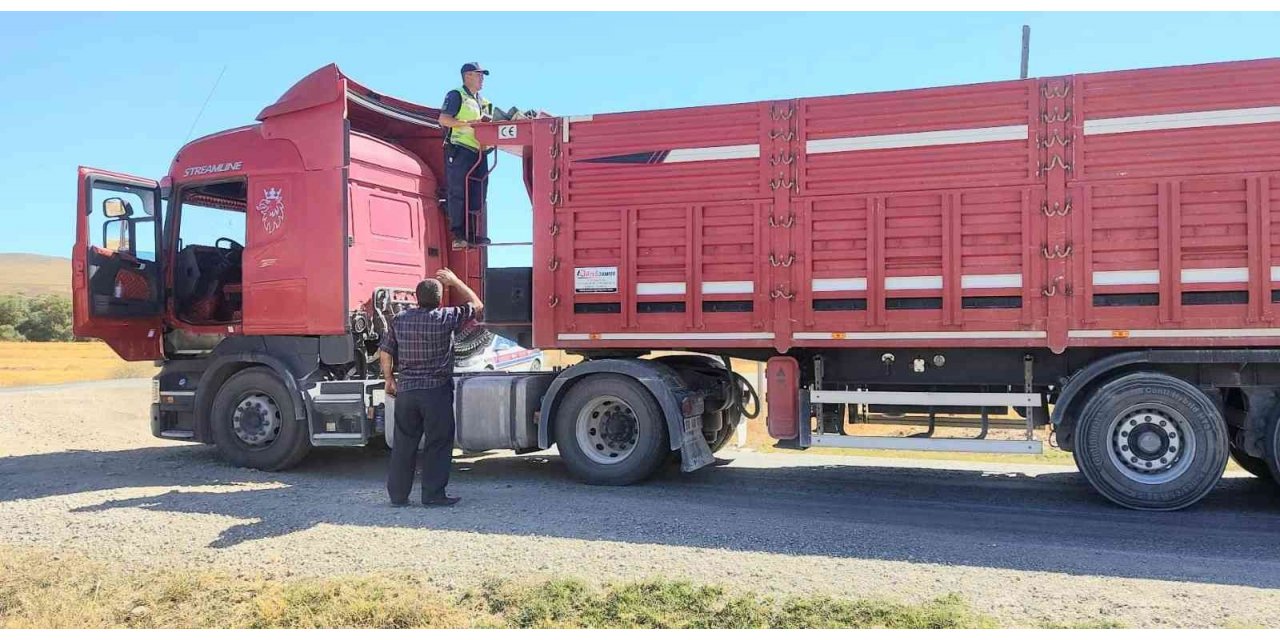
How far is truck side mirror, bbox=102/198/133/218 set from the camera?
8.77m

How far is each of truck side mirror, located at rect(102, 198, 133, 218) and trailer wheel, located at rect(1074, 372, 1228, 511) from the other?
899 centimetres

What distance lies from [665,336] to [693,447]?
100 cm

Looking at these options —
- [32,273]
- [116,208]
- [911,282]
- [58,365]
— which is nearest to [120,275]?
[116,208]

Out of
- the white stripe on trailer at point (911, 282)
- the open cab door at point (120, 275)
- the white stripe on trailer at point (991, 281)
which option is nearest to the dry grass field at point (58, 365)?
the open cab door at point (120, 275)

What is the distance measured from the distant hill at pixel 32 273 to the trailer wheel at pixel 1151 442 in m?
93.6

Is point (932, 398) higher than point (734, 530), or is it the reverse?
point (932, 398)

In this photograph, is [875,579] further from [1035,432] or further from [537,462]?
[537,462]

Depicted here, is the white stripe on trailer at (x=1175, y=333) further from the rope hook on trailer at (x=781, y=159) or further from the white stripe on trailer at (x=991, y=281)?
the rope hook on trailer at (x=781, y=159)

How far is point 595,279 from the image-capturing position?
792cm

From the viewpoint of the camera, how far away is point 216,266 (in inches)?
367

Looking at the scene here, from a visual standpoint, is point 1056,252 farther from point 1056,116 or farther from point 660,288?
point 660,288

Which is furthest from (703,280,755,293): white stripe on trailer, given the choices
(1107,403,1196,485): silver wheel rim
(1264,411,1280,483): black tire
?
(1264,411,1280,483): black tire
